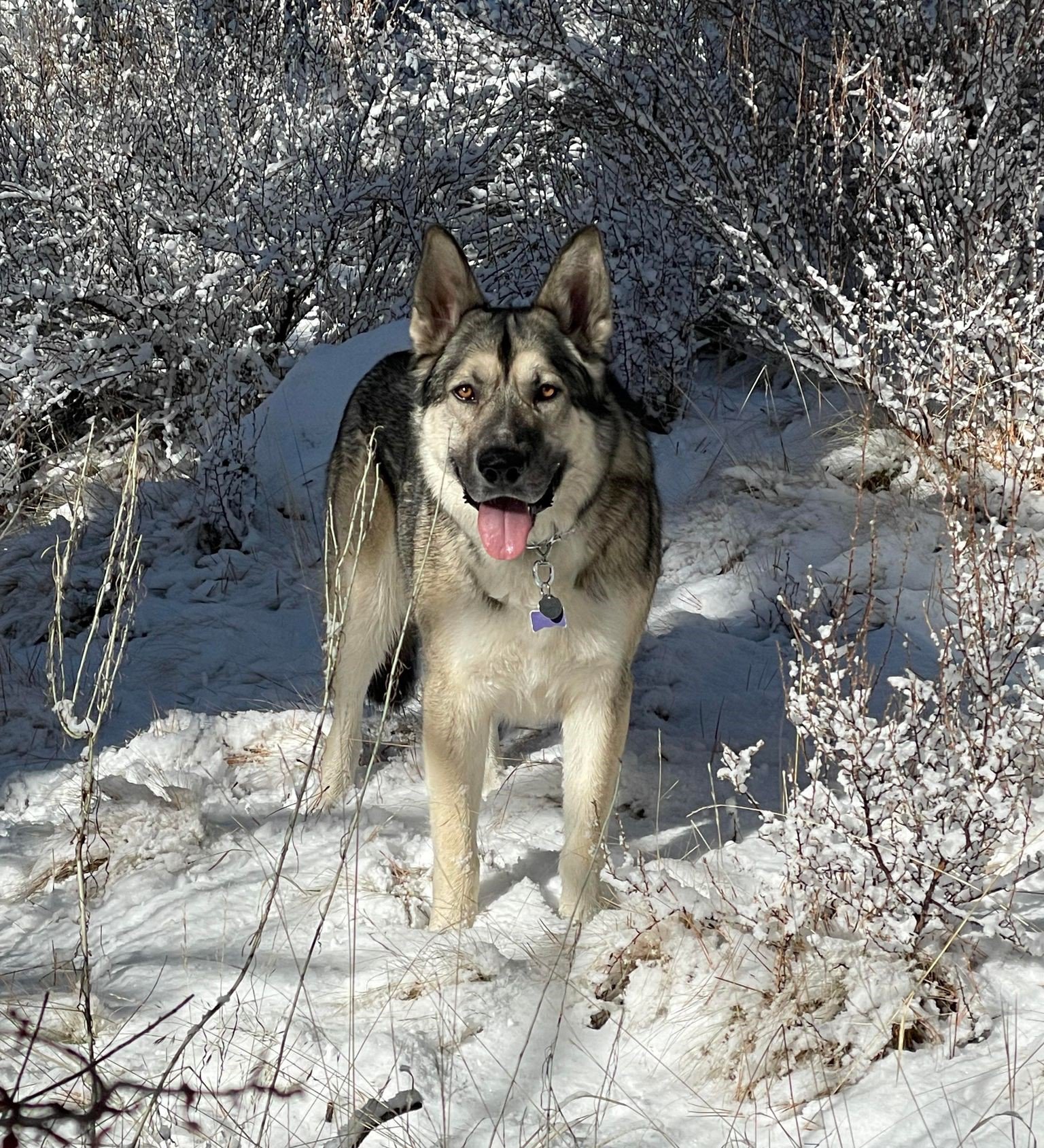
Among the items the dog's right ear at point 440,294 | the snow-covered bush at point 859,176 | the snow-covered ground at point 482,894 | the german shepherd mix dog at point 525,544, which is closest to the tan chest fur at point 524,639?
the german shepherd mix dog at point 525,544

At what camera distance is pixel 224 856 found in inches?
144

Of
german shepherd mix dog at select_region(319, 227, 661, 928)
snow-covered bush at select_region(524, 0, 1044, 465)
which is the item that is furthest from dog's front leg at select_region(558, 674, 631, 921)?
snow-covered bush at select_region(524, 0, 1044, 465)

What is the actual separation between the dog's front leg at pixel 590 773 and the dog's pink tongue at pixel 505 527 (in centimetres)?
49

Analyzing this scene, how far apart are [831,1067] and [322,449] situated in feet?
16.9

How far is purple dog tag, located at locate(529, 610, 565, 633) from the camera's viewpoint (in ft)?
10.4

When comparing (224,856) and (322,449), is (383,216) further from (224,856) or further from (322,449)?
(224,856)

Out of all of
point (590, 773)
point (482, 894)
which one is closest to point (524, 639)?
point (590, 773)

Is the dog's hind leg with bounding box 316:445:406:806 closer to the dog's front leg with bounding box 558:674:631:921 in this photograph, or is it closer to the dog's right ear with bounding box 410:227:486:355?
the dog's right ear with bounding box 410:227:486:355

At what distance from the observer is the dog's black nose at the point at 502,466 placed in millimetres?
3004

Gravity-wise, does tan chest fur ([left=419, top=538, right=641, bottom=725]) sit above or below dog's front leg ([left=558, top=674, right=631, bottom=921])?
above

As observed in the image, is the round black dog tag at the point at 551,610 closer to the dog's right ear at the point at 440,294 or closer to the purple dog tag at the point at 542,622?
the purple dog tag at the point at 542,622

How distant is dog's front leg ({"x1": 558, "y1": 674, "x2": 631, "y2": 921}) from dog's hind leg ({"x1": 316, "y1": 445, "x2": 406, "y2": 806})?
44.3 inches

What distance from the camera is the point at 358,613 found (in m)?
4.32

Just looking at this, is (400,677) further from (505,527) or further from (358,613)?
(505,527)
